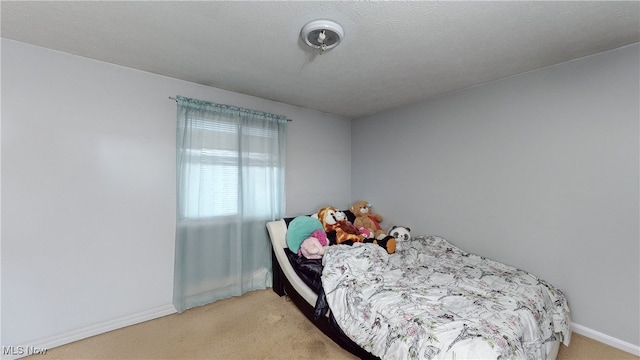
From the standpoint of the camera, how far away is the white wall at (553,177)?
5.92 ft

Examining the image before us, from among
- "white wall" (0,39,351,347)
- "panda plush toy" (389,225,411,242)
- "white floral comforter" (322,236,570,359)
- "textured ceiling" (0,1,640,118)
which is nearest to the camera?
"white floral comforter" (322,236,570,359)

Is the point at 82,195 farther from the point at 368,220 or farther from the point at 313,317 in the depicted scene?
the point at 368,220

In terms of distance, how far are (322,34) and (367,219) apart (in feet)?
7.55

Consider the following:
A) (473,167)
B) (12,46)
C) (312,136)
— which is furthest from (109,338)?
(473,167)

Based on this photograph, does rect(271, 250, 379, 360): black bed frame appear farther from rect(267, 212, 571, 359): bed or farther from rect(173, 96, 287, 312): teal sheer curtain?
rect(173, 96, 287, 312): teal sheer curtain

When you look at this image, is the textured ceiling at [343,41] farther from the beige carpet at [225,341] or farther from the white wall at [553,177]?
the beige carpet at [225,341]

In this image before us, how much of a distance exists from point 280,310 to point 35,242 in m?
2.01

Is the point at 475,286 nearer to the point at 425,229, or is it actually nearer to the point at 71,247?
the point at 425,229

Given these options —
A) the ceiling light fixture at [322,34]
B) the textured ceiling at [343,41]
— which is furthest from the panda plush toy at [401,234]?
the ceiling light fixture at [322,34]

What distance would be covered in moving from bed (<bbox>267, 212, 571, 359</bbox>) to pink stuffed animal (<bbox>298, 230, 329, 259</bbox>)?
84mm

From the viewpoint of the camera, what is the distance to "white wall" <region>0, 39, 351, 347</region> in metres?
1.76

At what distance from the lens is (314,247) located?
8.09ft

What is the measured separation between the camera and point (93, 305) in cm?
201

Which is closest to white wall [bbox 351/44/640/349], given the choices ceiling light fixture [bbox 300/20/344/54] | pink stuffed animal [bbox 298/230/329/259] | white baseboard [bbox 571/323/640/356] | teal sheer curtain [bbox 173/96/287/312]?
white baseboard [bbox 571/323/640/356]
